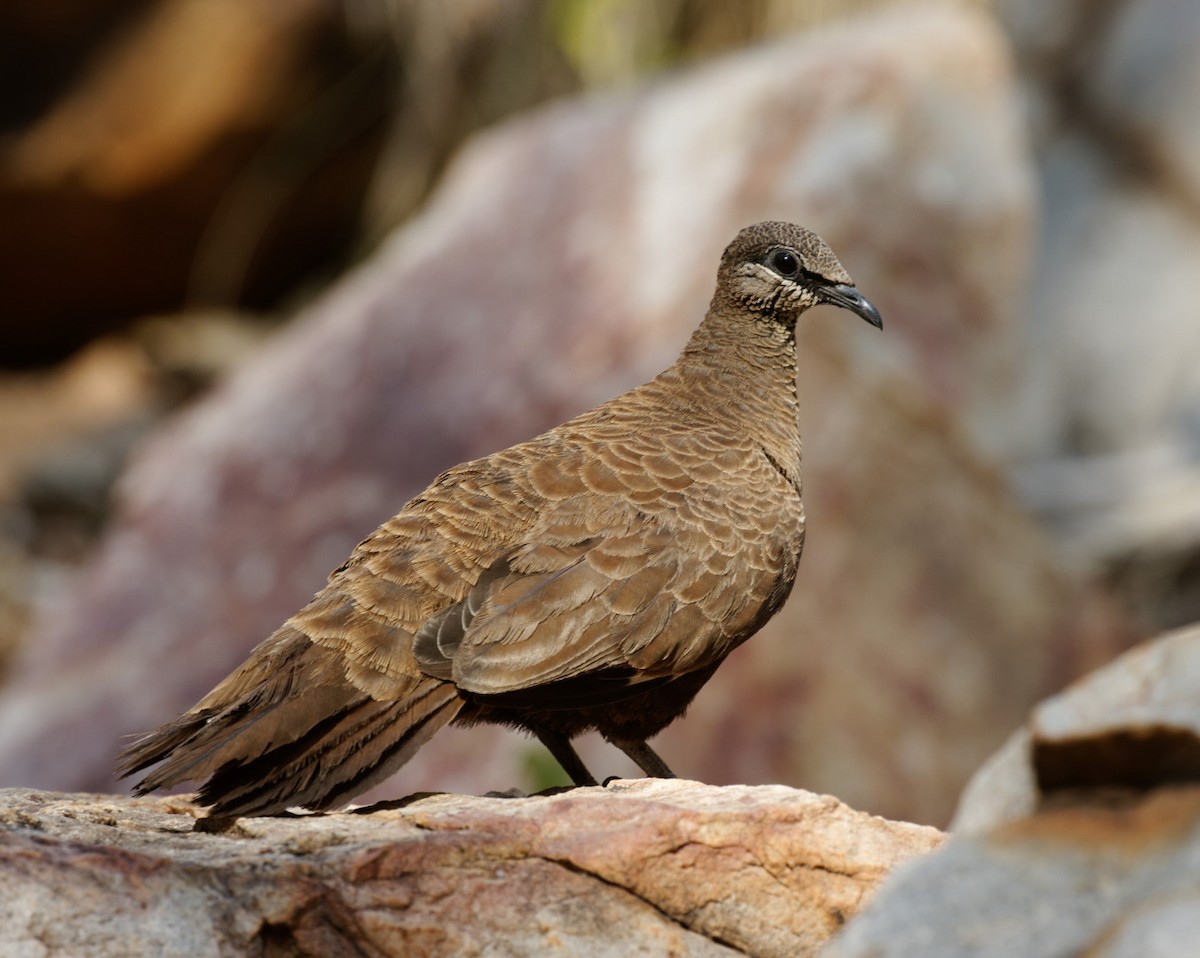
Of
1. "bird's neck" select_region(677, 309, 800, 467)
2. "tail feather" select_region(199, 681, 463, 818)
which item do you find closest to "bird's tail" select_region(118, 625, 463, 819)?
"tail feather" select_region(199, 681, 463, 818)

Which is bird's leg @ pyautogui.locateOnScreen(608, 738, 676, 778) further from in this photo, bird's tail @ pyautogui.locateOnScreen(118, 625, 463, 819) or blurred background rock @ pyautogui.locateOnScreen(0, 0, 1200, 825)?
blurred background rock @ pyautogui.locateOnScreen(0, 0, 1200, 825)

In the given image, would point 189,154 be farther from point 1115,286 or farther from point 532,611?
point 532,611

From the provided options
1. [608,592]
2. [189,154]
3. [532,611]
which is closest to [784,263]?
[608,592]

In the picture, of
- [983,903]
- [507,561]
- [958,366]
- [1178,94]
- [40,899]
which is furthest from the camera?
[1178,94]

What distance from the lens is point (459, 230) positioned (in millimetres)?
9984

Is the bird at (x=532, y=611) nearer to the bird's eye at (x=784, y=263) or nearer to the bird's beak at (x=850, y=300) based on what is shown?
the bird's beak at (x=850, y=300)

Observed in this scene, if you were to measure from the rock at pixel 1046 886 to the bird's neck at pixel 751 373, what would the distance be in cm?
243

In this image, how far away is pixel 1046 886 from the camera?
290 centimetres

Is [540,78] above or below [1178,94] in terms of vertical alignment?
above

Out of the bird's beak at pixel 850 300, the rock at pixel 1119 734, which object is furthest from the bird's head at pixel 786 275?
the rock at pixel 1119 734

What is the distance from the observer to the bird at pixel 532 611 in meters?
4.16

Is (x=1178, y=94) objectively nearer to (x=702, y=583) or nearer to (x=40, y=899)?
(x=702, y=583)

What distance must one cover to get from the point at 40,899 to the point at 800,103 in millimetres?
6779

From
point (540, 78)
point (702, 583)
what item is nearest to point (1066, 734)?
point (702, 583)
